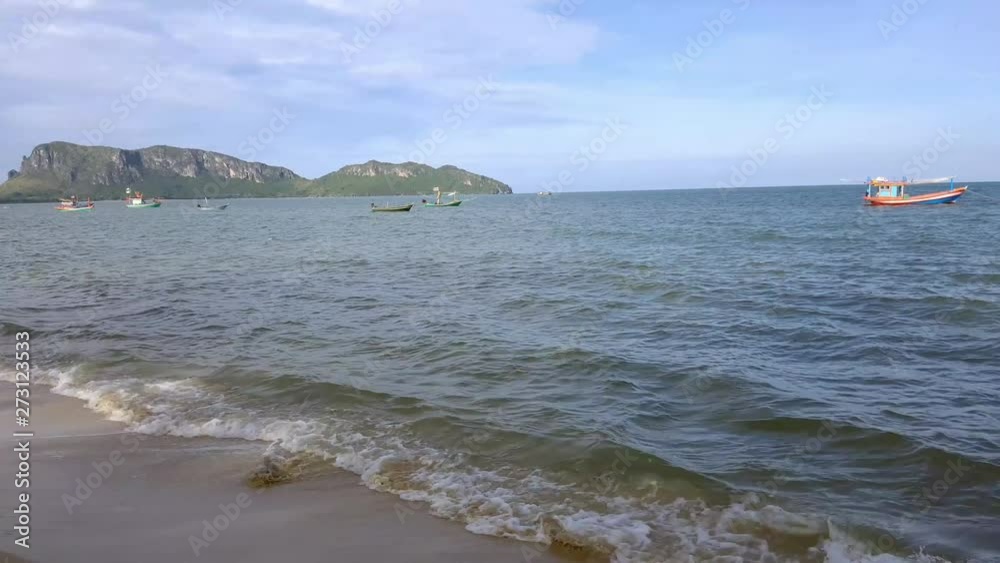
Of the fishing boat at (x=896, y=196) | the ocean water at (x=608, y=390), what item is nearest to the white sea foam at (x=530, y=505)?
the ocean water at (x=608, y=390)

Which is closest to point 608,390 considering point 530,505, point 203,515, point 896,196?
point 530,505

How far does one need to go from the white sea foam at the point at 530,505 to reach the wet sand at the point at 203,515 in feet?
0.96

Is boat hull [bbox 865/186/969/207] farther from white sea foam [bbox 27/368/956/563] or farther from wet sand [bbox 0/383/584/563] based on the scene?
wet sand [bbox 0/383/584/563]

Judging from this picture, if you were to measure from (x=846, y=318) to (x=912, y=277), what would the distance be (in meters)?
9.10

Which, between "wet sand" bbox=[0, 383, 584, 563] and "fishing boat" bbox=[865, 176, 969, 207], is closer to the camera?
"wet sand" bbox=[0, 383, 584, 563]

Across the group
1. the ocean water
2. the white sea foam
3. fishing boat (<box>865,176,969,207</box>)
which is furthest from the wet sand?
fishing boat (<box>865,176,969,207</box>)

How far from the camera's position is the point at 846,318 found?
53.7 feet

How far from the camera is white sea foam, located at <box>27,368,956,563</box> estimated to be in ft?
20.4

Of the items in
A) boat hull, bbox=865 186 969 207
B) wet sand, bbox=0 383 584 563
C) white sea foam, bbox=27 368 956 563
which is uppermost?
boat hull, bbox=865 186 969 207

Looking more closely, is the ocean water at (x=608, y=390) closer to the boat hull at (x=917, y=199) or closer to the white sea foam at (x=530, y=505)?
the white sea foam at (x=530, y=505)

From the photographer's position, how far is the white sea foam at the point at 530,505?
244 inches

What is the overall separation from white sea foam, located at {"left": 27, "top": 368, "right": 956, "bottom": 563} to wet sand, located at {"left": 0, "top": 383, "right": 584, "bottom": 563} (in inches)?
11.6

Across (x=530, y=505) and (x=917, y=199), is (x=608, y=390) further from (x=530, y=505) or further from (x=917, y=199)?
(x=917, y=199)

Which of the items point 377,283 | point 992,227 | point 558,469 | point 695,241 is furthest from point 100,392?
point 992,227
